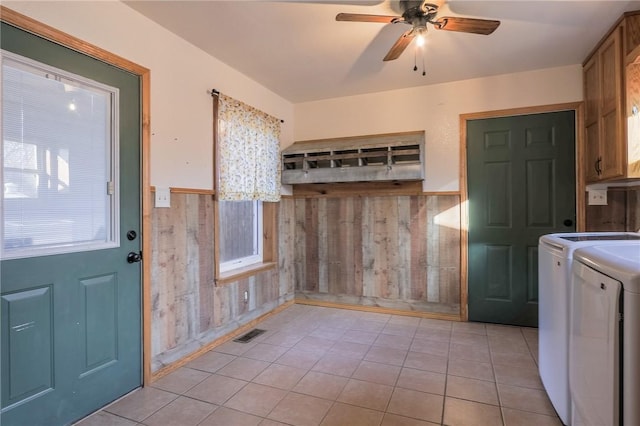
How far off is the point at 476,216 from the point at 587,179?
38.8 inches

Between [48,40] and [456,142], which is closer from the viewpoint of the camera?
[48,40]

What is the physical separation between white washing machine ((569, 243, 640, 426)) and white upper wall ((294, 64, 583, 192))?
211cm

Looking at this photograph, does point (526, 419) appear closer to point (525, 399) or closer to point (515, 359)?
point (525, 399)

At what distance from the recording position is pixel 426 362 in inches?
103

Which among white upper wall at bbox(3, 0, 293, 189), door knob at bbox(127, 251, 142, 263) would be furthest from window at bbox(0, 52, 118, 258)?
white upper wall at bbox(3, 0, 293, 189)

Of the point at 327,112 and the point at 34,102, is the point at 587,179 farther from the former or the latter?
the point at 34,102

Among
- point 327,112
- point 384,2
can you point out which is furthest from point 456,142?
point 384,2

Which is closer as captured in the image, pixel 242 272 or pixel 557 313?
pixel 557 313

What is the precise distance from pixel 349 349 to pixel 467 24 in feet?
8.33

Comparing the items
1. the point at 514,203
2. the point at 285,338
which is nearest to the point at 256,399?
the point at 285,338

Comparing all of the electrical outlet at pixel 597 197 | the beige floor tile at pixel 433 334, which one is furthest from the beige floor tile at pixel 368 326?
the electrical outlet at pixel 597 197

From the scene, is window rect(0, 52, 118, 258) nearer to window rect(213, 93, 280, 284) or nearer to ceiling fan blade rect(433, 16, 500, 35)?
window rect(213, 93, 280, 284)

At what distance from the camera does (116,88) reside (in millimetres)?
2115

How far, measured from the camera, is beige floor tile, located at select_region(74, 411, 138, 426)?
189 cm
